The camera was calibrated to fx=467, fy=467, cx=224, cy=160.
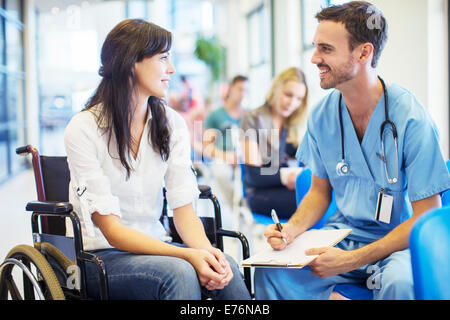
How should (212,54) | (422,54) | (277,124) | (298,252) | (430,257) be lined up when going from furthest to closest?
(212,54), (277,124), (422,54), (298,252), (430,257)

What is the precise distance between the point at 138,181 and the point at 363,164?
606mm

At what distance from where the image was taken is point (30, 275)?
1.08 metres

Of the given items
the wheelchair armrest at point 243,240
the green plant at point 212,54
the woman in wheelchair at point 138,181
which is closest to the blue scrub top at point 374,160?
the wheelchair armrest at point 243,240

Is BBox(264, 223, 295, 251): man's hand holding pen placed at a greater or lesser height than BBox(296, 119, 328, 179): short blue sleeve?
lesser

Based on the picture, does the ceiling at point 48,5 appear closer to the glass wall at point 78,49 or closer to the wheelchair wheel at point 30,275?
the glass wall at point 78,49

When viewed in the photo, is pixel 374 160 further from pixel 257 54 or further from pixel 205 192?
pixel 257 54

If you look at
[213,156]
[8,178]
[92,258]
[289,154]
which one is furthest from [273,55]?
[92,258]

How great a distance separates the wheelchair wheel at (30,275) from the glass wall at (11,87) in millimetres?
4480

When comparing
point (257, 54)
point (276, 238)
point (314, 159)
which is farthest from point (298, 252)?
point (257, 54)

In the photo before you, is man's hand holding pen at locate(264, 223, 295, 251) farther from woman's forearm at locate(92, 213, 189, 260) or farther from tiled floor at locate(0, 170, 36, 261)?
tiled floor at locate(0, 170, 36, 261)

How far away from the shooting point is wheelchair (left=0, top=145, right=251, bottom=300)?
3.52 ft

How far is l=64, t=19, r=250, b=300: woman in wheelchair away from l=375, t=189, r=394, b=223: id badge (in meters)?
0.40

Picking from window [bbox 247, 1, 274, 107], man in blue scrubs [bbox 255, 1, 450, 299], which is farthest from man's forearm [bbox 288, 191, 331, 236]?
window [bbox 247, 1, 274, 107]

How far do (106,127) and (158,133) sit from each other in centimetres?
15
